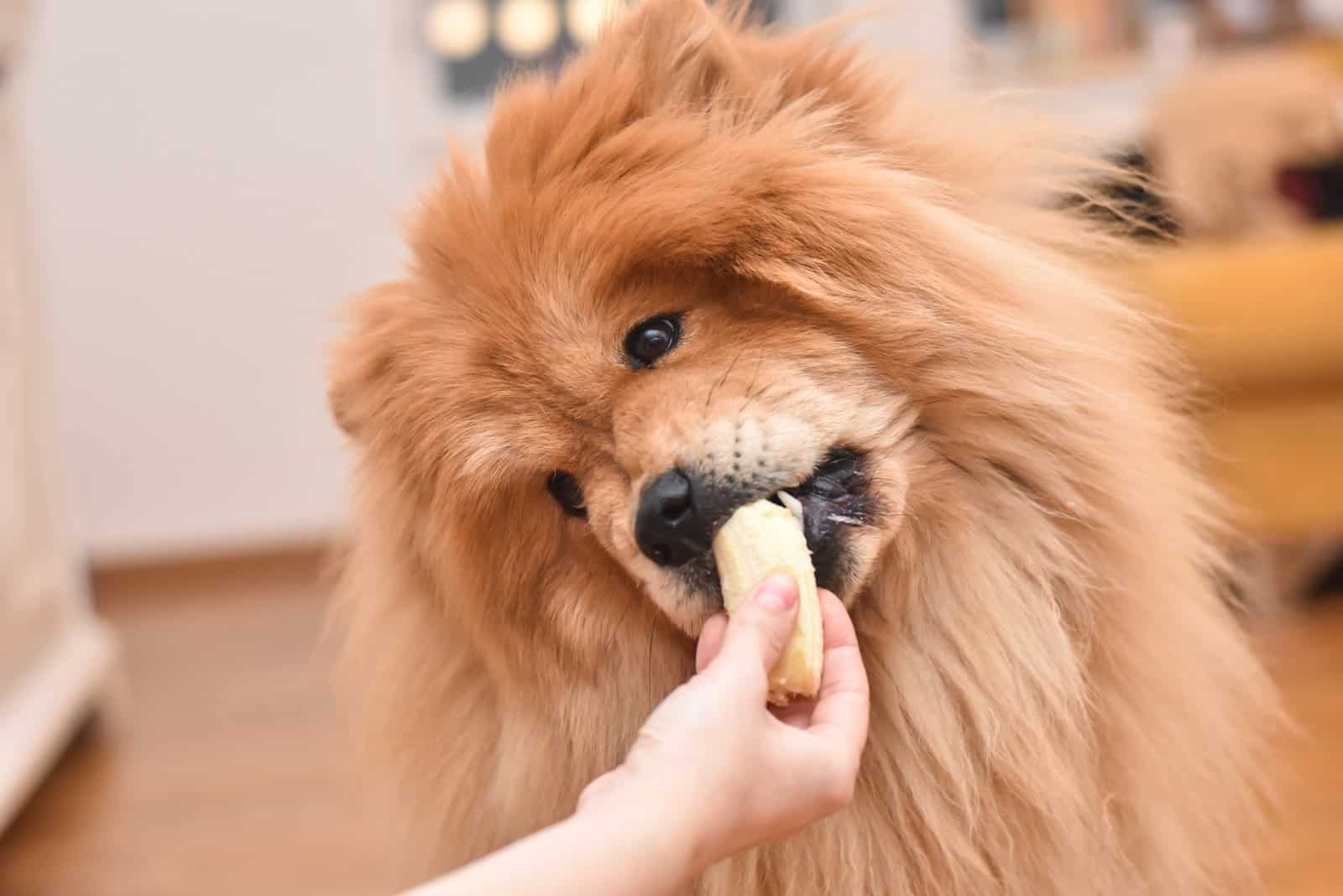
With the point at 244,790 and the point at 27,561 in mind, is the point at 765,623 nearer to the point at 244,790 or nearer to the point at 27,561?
the point at 244,790

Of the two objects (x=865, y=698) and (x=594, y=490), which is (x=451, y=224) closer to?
(x=594, y=490)

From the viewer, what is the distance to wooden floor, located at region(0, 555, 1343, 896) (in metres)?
2.12

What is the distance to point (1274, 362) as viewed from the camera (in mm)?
2545

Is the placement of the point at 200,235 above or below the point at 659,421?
below

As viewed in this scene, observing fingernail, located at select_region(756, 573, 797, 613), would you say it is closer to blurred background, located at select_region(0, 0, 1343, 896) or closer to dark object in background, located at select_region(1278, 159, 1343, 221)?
A: blurred background, located at select_region(0, 0, 1343, 896)

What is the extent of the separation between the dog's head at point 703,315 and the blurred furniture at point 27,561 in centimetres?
157

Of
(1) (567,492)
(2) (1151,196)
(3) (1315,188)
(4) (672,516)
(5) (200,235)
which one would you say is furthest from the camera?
(5) (200,235)

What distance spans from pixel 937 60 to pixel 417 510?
0.75 meters

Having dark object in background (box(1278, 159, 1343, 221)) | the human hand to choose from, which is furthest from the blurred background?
the human hand

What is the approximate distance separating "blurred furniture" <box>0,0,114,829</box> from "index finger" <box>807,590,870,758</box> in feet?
5.95

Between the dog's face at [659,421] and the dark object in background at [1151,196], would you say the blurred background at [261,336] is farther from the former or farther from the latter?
the dog's face at [659,421]

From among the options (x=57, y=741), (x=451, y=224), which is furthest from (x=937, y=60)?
(x=57, y=741)

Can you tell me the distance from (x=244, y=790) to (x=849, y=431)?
1.92 meters

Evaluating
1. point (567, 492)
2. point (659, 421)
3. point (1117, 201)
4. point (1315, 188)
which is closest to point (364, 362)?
point (567, 492)
